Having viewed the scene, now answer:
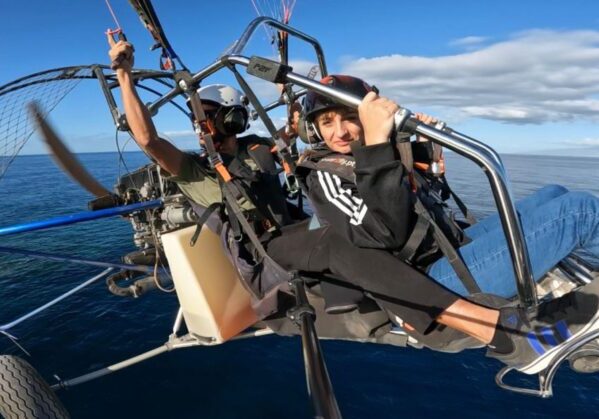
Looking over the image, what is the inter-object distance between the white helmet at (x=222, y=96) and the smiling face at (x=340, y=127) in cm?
127

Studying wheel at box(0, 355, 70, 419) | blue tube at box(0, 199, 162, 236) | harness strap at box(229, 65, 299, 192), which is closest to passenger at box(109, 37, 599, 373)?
harness strap at box(229, 65, 299, 192)

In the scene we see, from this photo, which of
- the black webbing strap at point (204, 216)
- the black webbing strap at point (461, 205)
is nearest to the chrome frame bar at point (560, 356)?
the black webbing strap at point (461, 205)

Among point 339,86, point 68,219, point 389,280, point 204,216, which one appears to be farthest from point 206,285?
point 339,86

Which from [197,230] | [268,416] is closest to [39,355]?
[268,416]

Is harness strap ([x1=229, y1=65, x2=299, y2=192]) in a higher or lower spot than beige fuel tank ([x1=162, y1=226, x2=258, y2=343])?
higher

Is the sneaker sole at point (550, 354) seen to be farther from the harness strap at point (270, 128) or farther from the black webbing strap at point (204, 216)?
the black webbing strap at point (204, 216)

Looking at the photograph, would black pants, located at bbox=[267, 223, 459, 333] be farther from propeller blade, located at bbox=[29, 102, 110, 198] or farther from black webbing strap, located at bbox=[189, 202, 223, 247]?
propeller blade, located at bbox=[29, 102, 110, 198]

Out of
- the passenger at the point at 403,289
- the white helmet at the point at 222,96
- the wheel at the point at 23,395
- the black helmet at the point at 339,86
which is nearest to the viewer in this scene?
the passenger at the point at 403,289

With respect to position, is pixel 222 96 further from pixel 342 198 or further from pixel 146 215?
pixel 146 215

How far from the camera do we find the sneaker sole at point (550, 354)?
204 cm

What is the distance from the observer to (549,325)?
2.12 m

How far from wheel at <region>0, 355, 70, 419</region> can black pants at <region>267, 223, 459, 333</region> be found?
9.32 feet

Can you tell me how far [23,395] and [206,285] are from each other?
1866 mm

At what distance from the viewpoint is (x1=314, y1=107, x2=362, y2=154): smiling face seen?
2521 millimetres
